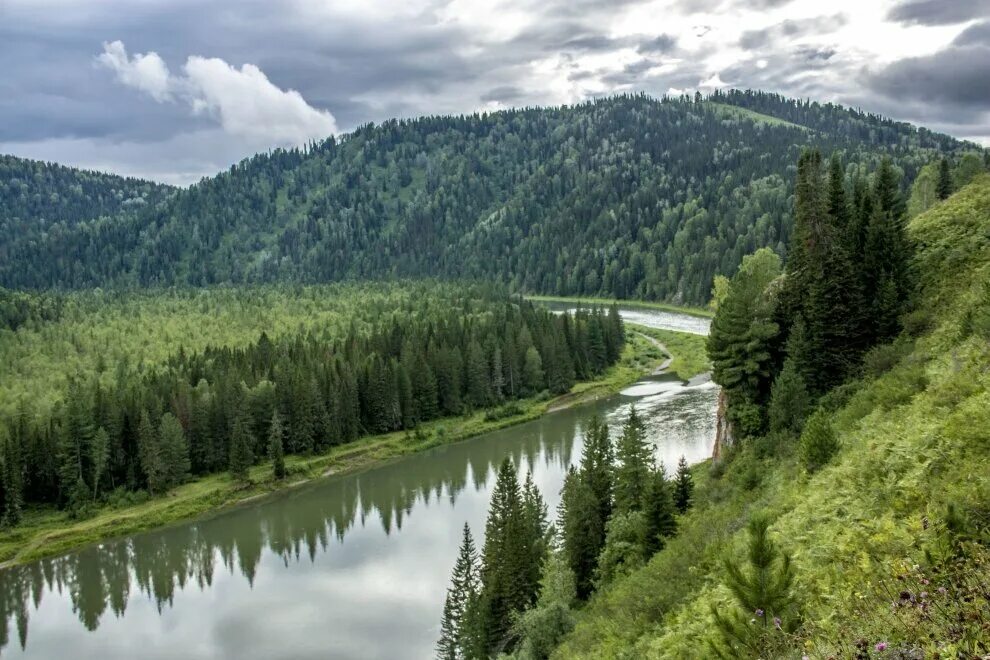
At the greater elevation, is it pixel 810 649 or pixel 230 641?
pixel 810 649

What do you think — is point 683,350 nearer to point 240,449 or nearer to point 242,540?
point 240,449

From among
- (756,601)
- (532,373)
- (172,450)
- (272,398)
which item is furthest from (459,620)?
(532,373)

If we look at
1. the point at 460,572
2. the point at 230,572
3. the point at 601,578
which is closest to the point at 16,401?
the point at 230,572

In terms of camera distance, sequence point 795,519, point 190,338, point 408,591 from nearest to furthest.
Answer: point 795,519 < point 408,591 < point 190,338

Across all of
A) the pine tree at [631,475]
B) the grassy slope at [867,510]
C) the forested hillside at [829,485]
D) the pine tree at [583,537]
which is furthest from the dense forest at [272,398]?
the grassy slope at [867,510]

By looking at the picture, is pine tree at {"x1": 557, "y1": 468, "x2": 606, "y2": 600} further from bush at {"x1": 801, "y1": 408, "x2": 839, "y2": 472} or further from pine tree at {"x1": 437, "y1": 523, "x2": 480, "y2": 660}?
bush at {"x1": 801, "y1": 408, "x2": 839, "y2": 472}

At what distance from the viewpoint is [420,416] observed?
339 feet

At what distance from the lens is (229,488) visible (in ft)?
265

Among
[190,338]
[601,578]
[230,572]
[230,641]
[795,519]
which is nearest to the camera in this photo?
[795,519]

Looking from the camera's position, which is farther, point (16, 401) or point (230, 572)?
point (16, 401)

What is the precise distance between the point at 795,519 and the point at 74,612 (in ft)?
187

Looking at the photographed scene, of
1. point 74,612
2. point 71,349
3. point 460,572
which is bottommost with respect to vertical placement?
point 74,612

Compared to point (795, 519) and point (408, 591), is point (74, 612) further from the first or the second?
point (795, 519)

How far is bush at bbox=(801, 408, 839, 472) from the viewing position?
2653cm
